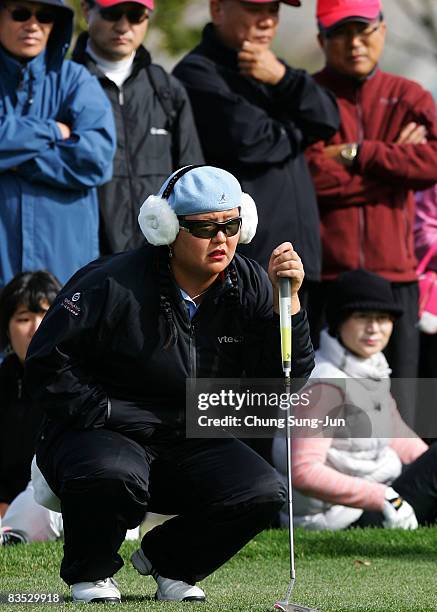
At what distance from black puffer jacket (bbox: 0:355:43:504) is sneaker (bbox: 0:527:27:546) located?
409mm

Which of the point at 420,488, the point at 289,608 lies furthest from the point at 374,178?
the point at 289,608

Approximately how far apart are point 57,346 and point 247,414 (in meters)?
1.97

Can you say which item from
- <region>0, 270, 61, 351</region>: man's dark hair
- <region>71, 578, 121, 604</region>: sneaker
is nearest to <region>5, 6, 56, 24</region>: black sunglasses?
<region>0, 270, 61, 351</region>: man's dark hair

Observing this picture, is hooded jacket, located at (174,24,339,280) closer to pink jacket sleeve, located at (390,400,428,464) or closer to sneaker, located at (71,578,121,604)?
pink jacket sleeve, located at (390,400,428,464)

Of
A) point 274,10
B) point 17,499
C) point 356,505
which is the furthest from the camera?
point 274,10

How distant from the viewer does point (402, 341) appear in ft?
30.3

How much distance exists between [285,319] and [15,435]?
2898mm

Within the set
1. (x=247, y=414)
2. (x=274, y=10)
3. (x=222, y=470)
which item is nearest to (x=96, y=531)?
(x=222, y=470)

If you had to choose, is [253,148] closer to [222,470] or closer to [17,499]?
[17,499]

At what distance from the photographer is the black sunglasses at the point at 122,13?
860 centimetres

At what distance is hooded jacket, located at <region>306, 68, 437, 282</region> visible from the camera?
9.05m

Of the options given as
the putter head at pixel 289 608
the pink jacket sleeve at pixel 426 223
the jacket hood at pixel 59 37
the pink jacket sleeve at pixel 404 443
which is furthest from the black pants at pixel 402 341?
the putter head at pixel 289 608

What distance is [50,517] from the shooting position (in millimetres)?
7828

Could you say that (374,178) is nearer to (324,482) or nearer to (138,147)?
(138,147)
